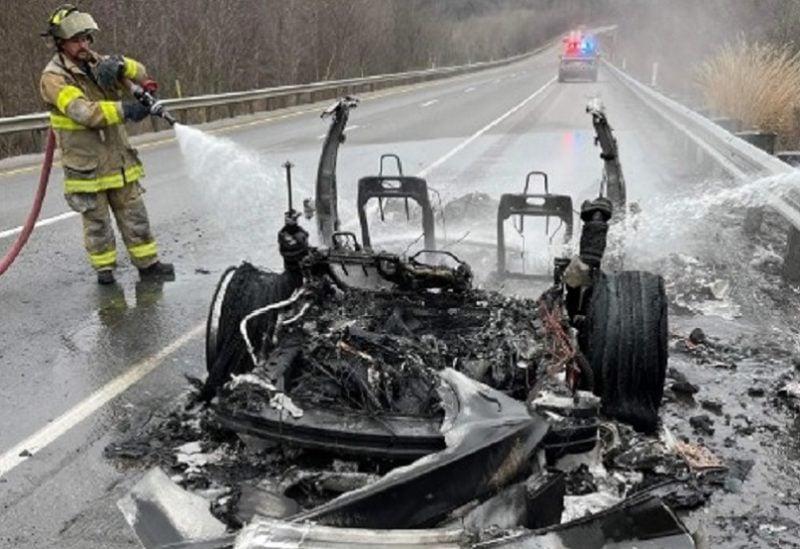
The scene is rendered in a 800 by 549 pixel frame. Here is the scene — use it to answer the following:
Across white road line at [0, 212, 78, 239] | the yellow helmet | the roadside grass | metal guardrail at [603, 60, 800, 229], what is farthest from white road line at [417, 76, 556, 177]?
the yellow helmet

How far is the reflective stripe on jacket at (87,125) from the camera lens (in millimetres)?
6746

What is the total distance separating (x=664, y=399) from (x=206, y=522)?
8.83 ft

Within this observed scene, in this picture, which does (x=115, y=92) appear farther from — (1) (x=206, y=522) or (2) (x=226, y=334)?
(1) (x=206, y=522)

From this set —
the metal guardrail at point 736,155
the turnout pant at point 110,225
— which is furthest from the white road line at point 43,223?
the metal guardrail at point 736,155

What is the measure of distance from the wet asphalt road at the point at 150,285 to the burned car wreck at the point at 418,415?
0.38 metres

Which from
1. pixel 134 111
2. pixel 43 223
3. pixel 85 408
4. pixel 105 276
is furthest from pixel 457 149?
pixel 85 408

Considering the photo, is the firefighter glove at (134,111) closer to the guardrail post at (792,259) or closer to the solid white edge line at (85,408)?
the solid white edge line at (85,408)

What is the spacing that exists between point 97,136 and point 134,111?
1.83 ft

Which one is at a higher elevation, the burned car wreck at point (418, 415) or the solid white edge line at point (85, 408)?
the burned car wreck at point (418, 415)

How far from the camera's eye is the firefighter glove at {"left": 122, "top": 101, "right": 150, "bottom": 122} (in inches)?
263

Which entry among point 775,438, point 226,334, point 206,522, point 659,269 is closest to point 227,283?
point 226,334

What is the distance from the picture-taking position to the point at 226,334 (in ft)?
14.9

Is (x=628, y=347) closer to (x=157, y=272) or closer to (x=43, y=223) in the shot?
(x=157, y=272)

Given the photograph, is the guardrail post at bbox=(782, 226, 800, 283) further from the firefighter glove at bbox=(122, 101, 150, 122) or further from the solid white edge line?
the firefighter glove at bbox=(122, 101, 150, 122)
